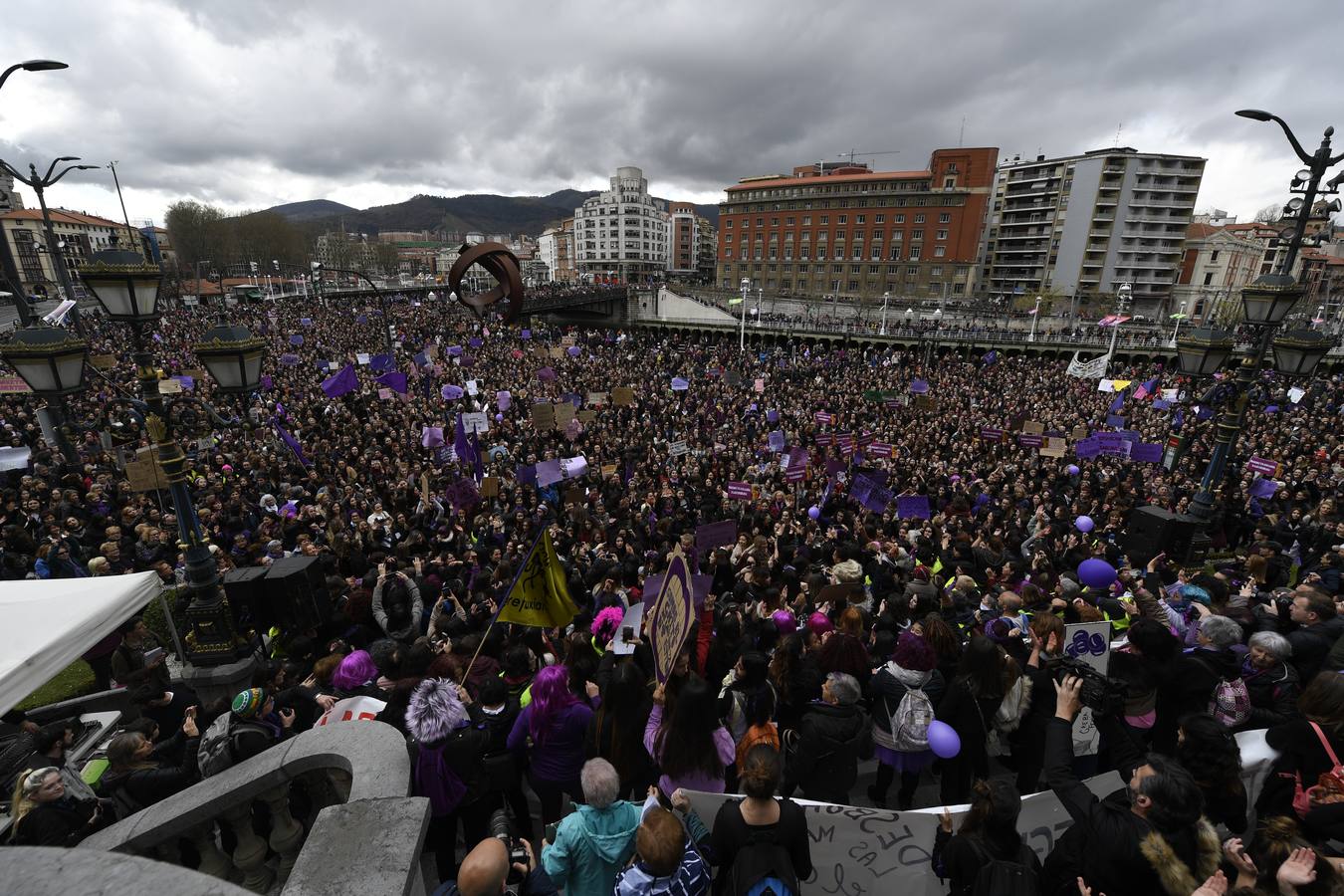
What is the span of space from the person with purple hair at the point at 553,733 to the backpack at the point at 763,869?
4.30 feet

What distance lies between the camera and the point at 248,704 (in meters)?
3.54

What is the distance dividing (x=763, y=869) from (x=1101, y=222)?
83.8 m

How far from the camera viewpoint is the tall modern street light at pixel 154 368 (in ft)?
15.9

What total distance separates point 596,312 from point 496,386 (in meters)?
39.7

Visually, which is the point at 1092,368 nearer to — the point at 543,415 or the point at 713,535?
the point at 543,415

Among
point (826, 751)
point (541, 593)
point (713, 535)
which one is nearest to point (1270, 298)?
point (713, 535)

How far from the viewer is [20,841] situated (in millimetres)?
2967

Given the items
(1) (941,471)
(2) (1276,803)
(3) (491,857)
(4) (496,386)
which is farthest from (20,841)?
(4) (496,386)

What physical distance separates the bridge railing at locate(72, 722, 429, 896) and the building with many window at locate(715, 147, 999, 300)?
238ft

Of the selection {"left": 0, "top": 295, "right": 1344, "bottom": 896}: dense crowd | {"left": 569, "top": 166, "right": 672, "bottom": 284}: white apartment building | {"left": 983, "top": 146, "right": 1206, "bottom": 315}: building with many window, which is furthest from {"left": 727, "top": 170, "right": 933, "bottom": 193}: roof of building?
{"left": 0, "top": 295, "right": 1344, "bottom": 896}: dense crowd

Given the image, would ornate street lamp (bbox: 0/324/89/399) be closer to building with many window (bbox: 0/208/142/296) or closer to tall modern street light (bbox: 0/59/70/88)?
tall modern street light (bbox: 0/59/70/88)

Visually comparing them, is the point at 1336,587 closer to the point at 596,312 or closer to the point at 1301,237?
the point at 1301,237

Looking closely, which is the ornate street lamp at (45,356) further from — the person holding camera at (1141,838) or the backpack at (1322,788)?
the backpack at (1322,788)

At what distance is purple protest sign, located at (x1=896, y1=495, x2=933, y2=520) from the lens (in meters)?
10.7
